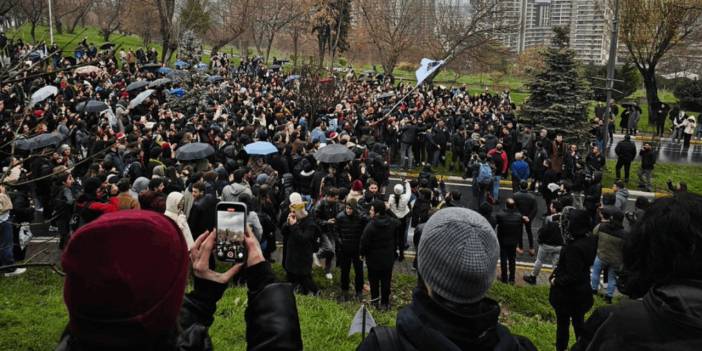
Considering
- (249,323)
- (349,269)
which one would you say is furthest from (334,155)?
(249,323)

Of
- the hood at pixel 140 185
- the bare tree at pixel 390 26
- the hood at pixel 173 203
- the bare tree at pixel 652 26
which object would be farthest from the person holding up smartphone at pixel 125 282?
the bare tree at pixel 390 26

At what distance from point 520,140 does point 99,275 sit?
18.8 metres

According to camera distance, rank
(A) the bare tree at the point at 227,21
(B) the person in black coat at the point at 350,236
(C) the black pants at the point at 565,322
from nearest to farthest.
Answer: (C) the black pants at the point at 565,322 < (B) the person in black coat at the point at 350,236 < (A) the bare tree at the point at 227,21

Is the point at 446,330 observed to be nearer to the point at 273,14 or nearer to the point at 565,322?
the point at 565,322

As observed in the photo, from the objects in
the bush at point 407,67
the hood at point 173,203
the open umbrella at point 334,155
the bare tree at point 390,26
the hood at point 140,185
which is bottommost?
the hood at point 140,185

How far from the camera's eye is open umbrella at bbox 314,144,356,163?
39.9 feet

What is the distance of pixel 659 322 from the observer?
205 cm

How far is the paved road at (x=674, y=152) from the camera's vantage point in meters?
22.2

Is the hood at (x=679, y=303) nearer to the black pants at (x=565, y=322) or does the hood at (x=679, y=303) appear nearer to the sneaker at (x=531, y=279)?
the black pants at (x=565, y=322)

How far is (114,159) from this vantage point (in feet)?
37.2

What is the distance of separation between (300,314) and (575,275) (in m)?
3.37

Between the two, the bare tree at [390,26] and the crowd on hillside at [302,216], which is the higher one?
the bare tree at [390,26]

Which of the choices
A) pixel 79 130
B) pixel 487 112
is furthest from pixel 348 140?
pixel 487 112

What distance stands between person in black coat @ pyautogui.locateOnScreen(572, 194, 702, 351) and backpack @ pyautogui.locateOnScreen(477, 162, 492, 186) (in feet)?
34.9
